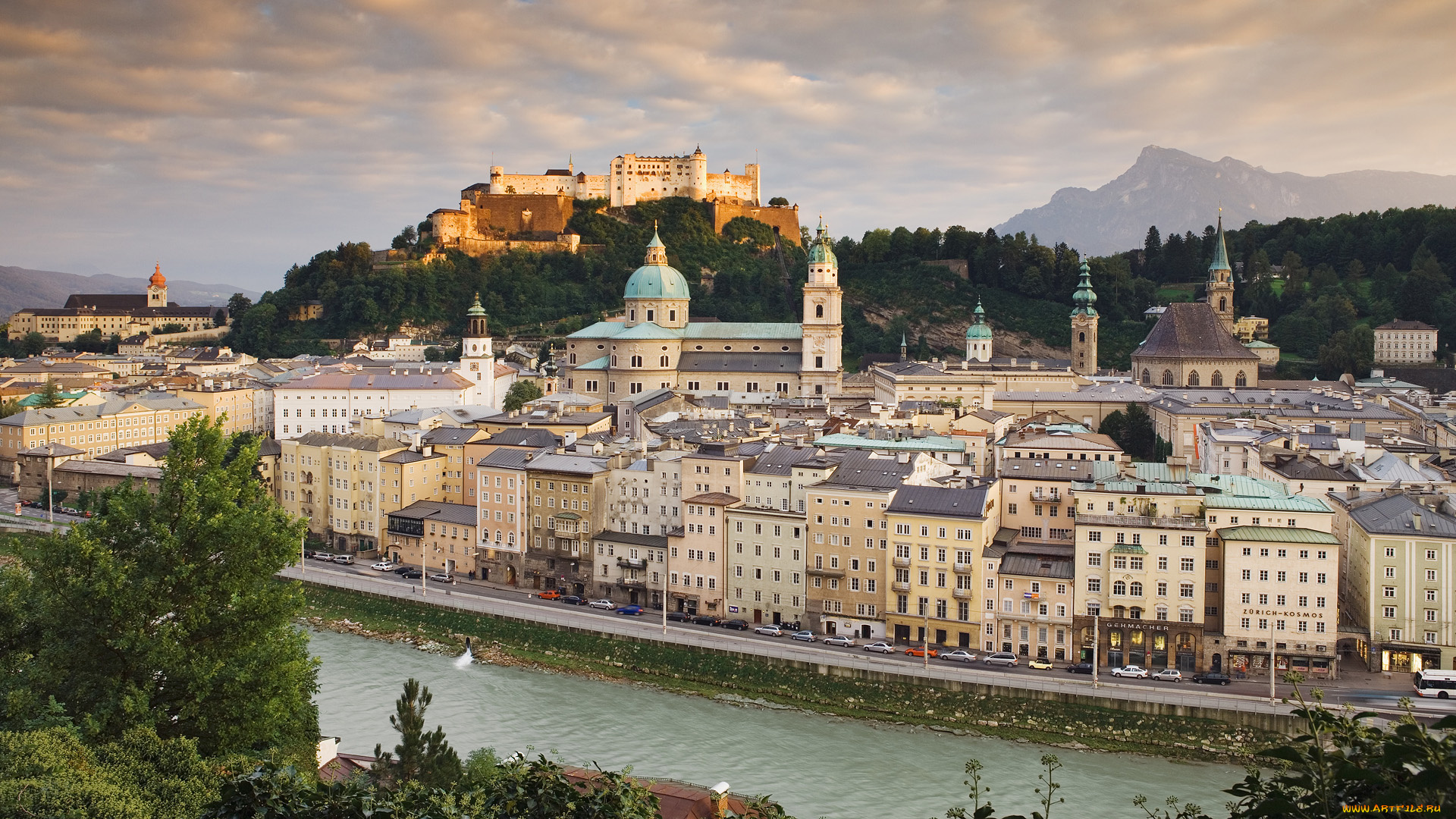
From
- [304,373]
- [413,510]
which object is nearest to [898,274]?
[304,373]

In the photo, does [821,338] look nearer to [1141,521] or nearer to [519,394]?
[519,394]

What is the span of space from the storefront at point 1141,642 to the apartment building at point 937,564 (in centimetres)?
258

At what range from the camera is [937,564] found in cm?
2903

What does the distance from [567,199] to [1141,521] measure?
6466cm

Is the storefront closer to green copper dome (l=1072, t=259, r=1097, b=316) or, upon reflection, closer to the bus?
the bus

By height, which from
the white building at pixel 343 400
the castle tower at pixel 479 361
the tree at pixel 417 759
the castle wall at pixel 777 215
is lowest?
the tree at pixel 417 759

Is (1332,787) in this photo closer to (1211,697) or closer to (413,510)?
(1211,697)

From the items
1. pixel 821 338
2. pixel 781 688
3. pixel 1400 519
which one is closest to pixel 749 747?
pixel 781 688

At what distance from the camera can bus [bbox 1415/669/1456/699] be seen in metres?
23.9

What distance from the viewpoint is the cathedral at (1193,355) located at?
2251 inches

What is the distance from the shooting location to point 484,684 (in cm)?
2769

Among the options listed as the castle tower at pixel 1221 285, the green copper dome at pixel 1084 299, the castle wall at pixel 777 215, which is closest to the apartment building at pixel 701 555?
the green copper dome at pixel 1084 299

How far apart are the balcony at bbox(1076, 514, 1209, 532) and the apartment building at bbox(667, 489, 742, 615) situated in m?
9.45

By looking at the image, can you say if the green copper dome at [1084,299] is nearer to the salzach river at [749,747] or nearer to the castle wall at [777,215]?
the castle wall at [777,215]
